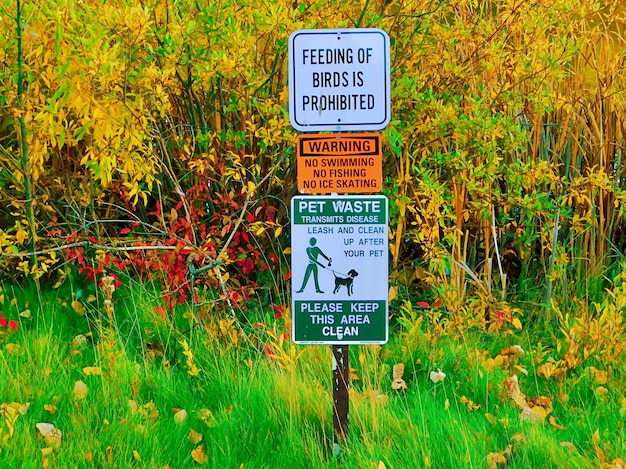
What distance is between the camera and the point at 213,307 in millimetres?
3988

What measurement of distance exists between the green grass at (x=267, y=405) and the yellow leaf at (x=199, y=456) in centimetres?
2

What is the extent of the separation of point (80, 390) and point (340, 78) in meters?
1.60

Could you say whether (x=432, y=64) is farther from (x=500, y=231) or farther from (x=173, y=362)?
(x=173, y=362)

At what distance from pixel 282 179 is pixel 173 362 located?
126 cm

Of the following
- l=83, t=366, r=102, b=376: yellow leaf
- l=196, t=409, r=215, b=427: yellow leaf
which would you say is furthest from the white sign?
l=83, t=366, r=102, b=376: yellow leaf

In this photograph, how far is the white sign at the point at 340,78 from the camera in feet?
7.87

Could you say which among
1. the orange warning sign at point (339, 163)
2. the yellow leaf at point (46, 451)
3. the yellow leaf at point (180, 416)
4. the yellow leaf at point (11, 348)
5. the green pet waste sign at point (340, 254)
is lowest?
the yellow leaf at point (46, 451)

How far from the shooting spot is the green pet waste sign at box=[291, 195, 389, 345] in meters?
2.48

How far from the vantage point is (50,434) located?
2.66 m

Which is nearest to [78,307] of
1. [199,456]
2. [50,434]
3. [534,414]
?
[50,434]

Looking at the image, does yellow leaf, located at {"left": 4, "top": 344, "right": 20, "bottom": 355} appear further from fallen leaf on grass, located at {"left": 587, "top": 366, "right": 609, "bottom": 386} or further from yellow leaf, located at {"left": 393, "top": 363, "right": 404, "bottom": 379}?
fallen leaf on grass, located at {"left": 587, "top": 366, "right": 609, "bottom": 386}

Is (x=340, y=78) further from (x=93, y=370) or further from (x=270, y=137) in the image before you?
(x=93, y=370)

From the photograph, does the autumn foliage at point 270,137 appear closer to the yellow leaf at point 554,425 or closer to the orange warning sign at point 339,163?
the yellow leaf at point 554,425

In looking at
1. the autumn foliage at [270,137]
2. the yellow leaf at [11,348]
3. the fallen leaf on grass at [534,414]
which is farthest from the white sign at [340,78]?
the yellow leaf at [11,348]
